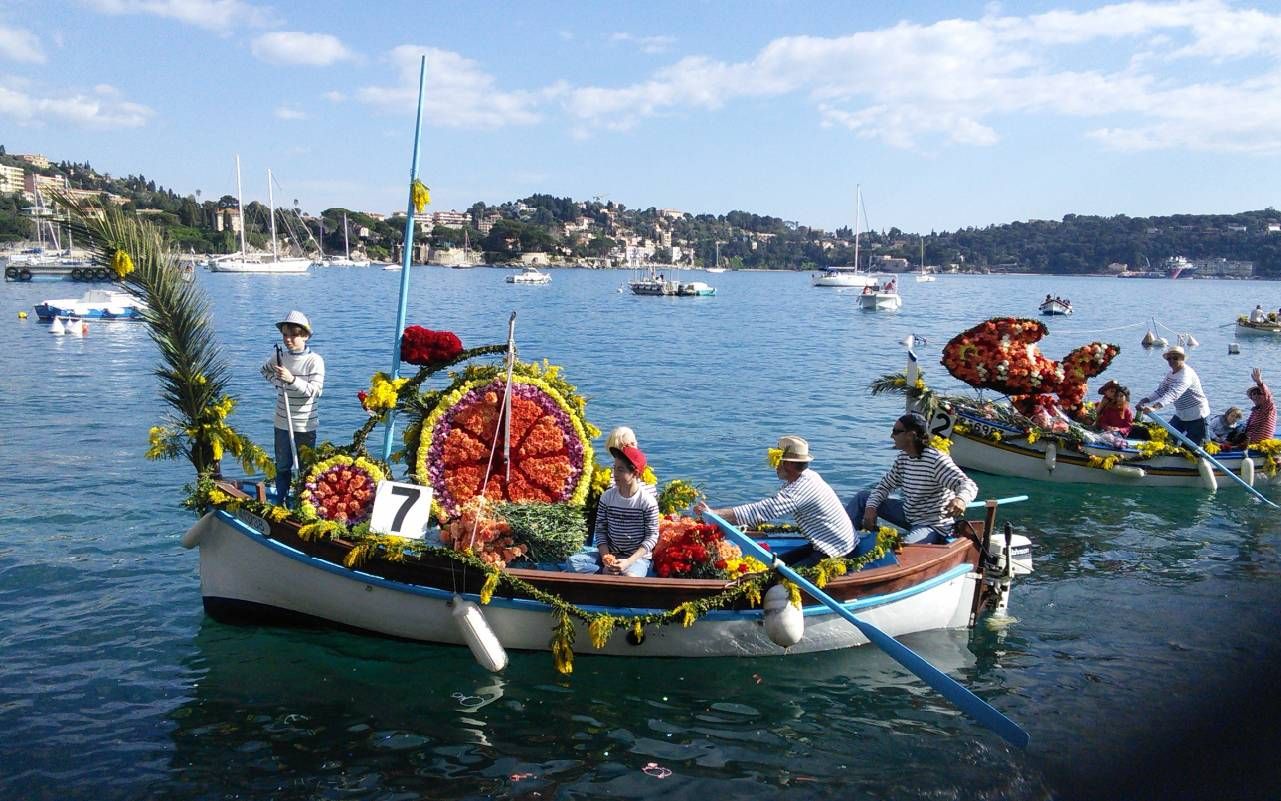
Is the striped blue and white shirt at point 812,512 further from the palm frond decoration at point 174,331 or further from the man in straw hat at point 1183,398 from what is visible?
the man in straw hat at point 1183,398

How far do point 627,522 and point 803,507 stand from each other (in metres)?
1.56

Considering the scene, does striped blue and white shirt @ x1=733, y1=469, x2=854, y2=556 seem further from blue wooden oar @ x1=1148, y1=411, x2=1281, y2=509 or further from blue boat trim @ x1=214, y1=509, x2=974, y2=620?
blue wooden oar @ x1=1148, y1=411, x2=1281, y2=509

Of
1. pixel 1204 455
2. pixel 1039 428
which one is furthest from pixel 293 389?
pixel 1204 455

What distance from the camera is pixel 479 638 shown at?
26.5 ft

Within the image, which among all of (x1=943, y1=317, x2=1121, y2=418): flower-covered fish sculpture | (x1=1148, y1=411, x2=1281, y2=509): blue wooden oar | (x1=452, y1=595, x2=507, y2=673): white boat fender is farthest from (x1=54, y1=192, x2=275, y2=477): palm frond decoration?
(x1=1148, y1=411, x2=1281, y2=509): blue wooden oar

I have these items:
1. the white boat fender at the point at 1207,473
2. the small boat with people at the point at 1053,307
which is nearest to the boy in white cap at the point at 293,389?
the white boat fender at the point at 1207,473

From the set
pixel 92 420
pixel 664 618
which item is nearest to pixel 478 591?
pixel 664 618

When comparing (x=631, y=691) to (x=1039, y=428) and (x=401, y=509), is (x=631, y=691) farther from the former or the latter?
(x=1039, y=428)

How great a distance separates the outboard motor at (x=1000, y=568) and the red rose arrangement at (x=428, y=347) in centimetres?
558

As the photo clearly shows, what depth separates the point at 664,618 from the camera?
27.1 ft

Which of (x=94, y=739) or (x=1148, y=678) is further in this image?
(x=1148, y=678)

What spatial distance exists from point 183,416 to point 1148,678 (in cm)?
927

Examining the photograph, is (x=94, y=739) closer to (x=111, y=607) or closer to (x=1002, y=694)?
(x=111, y=607)

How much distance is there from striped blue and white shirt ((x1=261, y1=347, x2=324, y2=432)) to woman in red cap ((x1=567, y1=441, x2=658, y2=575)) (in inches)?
123
